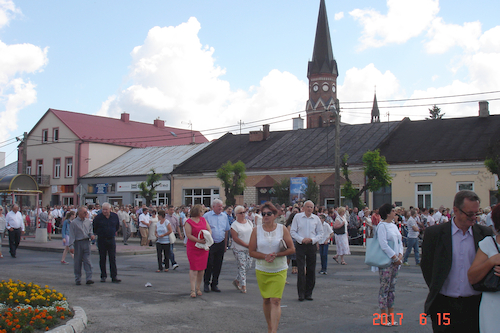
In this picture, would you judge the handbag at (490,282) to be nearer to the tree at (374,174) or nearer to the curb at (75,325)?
the curb at (75,325)

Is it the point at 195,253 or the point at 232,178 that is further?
the point at 232,178

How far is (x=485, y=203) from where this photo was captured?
1092 inches

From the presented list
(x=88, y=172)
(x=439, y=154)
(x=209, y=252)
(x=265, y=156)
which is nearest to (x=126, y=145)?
(x=88, y=172)

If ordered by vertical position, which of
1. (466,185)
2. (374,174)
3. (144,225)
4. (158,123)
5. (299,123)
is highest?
(158,123)

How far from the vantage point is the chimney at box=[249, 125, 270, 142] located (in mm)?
41987

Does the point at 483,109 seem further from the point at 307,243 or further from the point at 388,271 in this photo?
the point at 388,271

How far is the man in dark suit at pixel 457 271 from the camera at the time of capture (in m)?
4.36

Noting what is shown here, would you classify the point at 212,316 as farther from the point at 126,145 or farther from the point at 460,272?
the point at 126,145

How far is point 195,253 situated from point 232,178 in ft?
81.2

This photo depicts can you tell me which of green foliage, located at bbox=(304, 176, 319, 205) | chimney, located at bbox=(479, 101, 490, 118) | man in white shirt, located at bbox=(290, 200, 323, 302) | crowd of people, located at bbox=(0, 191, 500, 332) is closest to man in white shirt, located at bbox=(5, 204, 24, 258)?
crowd of people, located at bbox=(0, 191, 500, 332)

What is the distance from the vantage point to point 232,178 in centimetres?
3434

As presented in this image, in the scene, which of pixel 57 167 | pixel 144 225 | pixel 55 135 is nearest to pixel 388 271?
pixel 144 225

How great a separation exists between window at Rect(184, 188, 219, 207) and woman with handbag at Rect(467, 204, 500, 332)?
1362 inches

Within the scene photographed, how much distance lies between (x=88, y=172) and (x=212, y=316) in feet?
142
